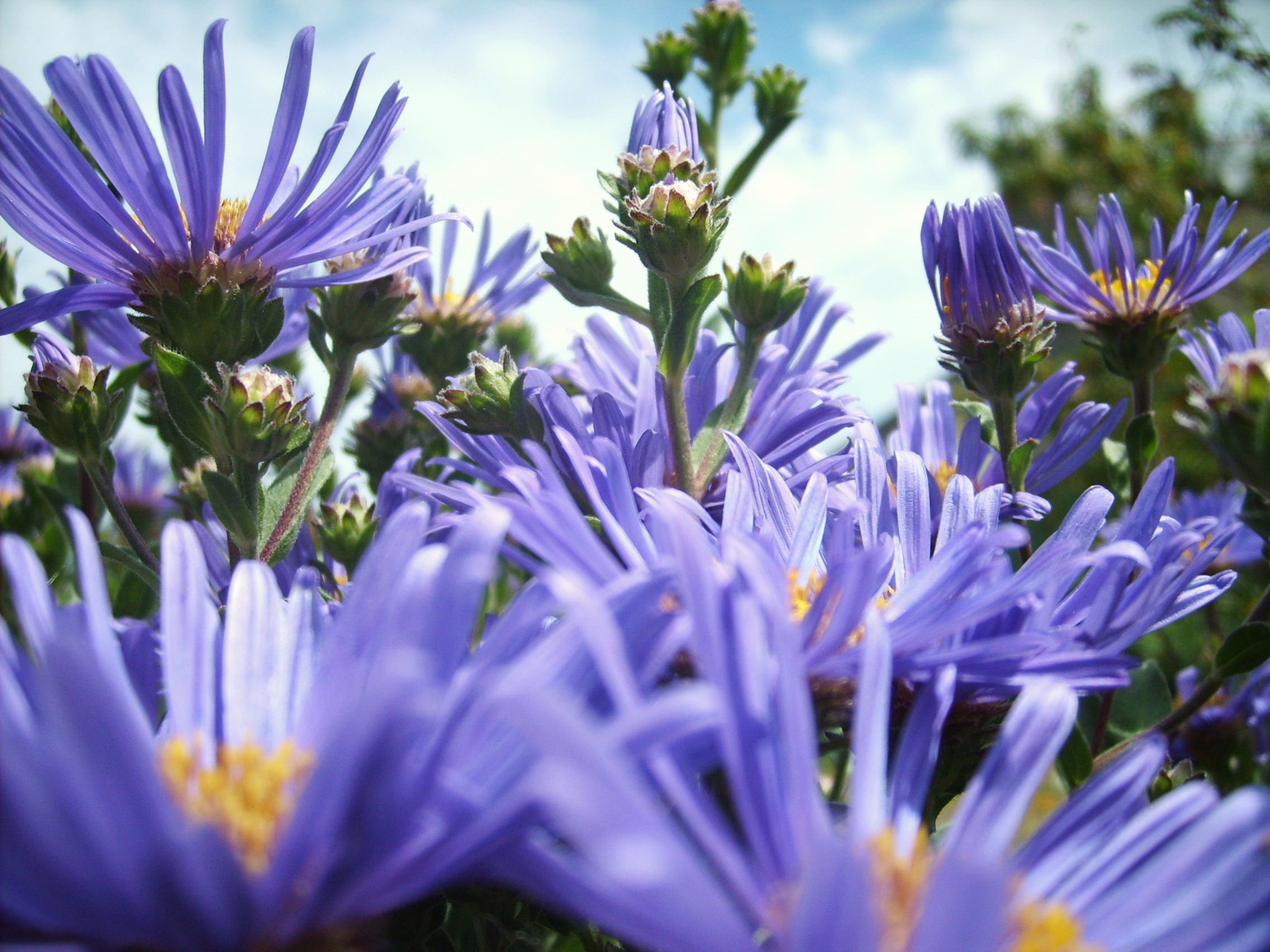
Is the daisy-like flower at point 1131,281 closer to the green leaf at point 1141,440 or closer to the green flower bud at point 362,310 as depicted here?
the green leaf at point 1141,440

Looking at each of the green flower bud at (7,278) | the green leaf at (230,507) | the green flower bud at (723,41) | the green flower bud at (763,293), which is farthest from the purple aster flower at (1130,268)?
the green flower bud at (7,278)

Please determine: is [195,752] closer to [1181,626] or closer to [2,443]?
[2,443]

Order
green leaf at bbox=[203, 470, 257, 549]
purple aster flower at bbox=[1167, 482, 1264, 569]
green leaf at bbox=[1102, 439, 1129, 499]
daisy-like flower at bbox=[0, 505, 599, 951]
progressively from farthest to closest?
purple aster flower at bbox=[1167, 482, 1264, 569], green leaf at bbox=[1102, 439, 1129, 499], green leaf at bbox=[203, 470, 257, 549], daisy-like flower at bbox=[0, 505, 599, 951]

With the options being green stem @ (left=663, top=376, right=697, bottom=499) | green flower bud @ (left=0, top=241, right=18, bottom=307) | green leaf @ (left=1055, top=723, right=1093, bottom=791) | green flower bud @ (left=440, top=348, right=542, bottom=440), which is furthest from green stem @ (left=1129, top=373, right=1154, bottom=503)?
green flower bud @ (left=0, top=241, right=18, bottom=307)

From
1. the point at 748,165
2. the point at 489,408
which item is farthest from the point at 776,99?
the point at 489,408

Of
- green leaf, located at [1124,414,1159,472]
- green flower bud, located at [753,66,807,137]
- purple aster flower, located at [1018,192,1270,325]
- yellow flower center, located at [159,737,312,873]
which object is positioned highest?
green flower bud, located at [753,66,807,137]

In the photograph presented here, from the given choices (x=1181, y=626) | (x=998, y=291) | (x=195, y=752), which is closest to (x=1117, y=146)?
(x=1181, y=626)

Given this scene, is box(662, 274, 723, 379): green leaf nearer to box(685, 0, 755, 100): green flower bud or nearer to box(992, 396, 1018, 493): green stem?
box(992, 396, 1018, 493): green stem

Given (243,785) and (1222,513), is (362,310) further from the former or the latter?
(1222,513)
